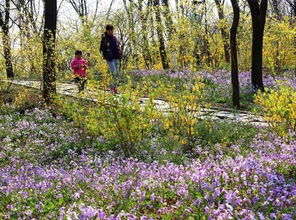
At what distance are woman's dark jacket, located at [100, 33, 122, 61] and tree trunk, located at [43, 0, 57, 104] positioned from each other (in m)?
1.59

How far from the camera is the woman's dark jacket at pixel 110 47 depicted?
12625 mm

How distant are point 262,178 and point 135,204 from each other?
1286 millimetres

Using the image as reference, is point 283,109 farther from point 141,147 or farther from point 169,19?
point 169,19

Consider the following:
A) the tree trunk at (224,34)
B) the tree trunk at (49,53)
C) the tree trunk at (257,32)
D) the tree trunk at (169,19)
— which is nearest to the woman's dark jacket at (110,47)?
the tree trunk at (49,53)

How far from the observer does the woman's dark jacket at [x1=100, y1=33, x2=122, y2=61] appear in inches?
497

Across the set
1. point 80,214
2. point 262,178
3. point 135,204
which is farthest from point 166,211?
point 262,178

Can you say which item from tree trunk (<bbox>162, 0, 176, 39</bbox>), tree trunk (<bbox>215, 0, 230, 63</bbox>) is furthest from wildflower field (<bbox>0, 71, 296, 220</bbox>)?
tree trunk (<bbox>215, 0, 230, 63</bbox>)

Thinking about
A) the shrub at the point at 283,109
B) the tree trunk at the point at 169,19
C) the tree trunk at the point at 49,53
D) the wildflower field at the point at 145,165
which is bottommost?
the wildflower field at the point at 145,165

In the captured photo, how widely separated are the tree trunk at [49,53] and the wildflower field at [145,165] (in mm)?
1214

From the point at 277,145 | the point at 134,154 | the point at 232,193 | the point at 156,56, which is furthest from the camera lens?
the point at 156,56

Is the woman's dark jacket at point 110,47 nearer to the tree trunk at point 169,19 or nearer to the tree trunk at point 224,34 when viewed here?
the tree trunk at point 169,19

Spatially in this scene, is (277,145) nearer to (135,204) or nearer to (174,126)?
(174,126)

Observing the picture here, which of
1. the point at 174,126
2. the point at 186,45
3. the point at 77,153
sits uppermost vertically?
the point at 186,45

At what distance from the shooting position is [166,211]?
140 inches
